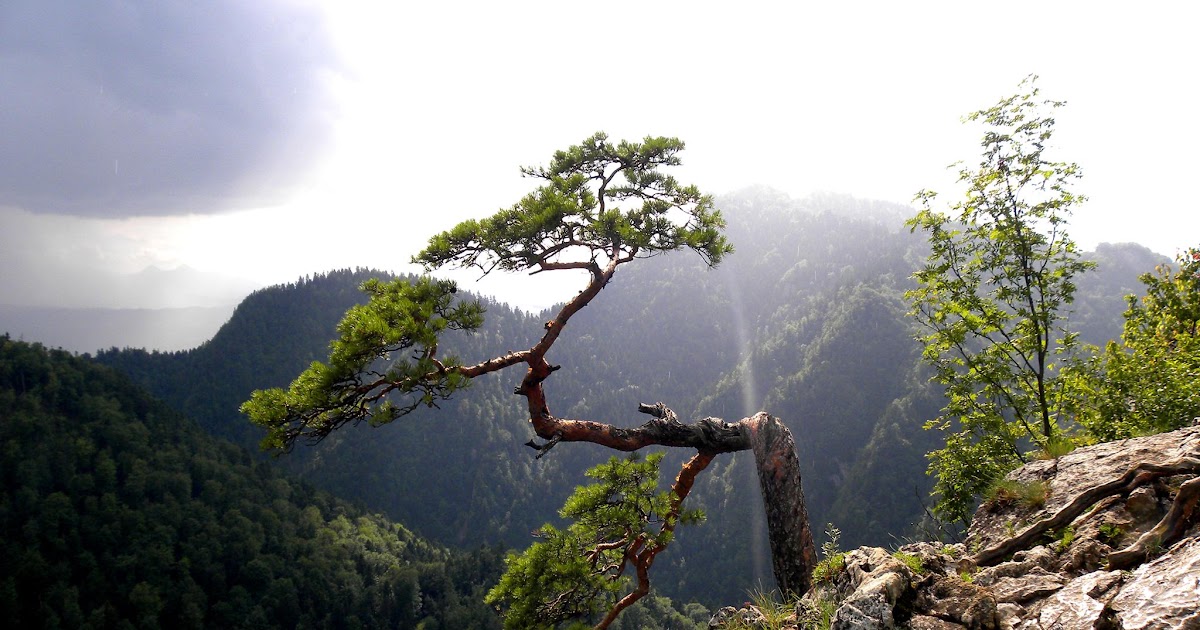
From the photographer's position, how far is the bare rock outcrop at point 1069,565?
3.79 m

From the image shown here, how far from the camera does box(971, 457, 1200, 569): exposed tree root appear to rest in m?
4.32

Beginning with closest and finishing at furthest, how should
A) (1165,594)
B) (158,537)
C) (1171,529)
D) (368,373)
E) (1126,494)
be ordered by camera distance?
(1165,594), (1171,529), (1126,494), (368,373), (158,537)

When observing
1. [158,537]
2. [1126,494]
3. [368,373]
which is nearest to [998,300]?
[1126,494]

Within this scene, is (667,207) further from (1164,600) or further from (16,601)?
(16,601)

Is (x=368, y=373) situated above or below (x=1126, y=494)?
above

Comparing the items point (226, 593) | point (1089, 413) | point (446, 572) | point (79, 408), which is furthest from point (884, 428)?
point (79, 408)

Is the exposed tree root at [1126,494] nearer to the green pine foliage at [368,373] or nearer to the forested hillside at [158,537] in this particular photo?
the green pine foliage at [368,373]

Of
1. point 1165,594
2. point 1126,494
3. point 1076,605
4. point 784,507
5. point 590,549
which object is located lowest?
point 590,549

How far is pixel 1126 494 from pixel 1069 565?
1083 mm

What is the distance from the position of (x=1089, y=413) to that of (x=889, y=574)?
6834 millimetres

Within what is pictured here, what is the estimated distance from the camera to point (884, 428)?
159250mm

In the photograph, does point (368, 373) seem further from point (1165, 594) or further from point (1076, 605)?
point (1165, 594)

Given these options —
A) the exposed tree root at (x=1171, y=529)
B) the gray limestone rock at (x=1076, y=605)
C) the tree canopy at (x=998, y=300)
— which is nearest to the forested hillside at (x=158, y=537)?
the tree canopy at (x=998, y=300)

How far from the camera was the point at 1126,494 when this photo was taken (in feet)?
16.8
